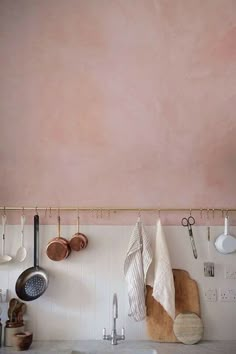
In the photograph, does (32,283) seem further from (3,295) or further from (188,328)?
(188,328)

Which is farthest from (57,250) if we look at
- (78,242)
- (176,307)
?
(176,307)

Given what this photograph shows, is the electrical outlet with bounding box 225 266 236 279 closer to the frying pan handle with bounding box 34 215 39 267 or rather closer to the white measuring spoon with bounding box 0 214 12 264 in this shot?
the frying pan handle with bounding box 34 215 39 267

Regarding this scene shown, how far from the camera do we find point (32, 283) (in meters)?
2.24

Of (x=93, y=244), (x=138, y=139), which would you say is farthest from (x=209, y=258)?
(x=138, y=139)

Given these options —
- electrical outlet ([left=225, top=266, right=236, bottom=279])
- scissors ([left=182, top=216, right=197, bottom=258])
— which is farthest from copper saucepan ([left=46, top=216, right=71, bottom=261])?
electrical outlet ([left=225, top=266, right=236, bottom=279])

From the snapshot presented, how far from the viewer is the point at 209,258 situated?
2.31 metres

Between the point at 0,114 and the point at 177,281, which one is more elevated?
the point at 0,114

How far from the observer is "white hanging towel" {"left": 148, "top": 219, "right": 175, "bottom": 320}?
2.14 m

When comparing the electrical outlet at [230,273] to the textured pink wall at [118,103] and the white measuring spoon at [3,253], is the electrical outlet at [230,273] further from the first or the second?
the white measuring spoon at [3,253]

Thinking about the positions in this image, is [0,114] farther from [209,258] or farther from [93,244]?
[209,258]

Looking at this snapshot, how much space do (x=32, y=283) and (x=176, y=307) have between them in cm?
87

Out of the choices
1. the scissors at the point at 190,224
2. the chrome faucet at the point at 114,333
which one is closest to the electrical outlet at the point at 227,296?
the scissors at the point at 190,224

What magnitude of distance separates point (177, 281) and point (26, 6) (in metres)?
2.04

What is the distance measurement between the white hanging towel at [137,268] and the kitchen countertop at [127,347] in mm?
159
